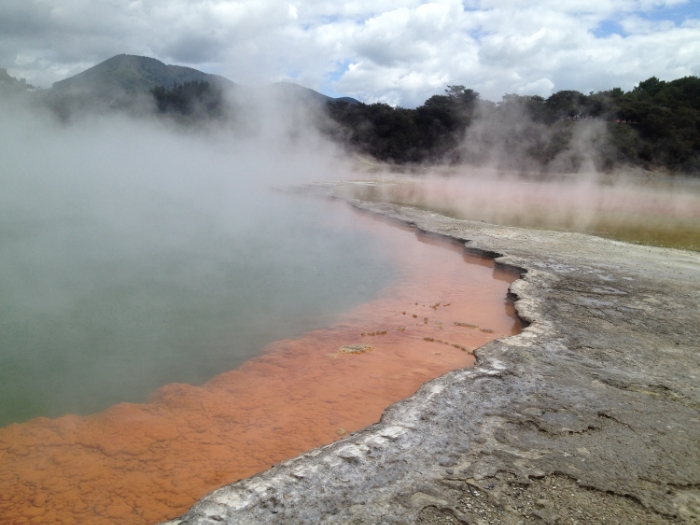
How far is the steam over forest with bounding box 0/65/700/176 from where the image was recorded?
18309 mm

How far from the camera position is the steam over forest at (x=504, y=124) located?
60.1ft

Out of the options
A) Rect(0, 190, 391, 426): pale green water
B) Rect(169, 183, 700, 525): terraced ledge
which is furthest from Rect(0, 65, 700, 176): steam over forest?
Rect(169, 183, 700, 525): terraced ledge

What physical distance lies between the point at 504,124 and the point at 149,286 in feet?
67.6

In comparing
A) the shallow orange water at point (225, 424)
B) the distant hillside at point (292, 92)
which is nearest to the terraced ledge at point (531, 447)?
the shallow orange water at point (225, 424)

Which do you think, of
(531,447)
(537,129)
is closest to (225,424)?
(531,447)

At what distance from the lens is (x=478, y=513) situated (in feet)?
5.01

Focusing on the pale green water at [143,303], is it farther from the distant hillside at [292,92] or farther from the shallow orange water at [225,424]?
the distant hillside at [292,92]

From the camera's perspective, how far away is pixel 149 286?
407 centimetres

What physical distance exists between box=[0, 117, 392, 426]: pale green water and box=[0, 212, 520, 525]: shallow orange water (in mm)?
200

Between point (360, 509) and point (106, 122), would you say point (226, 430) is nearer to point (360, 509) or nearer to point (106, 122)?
point (360, 509)

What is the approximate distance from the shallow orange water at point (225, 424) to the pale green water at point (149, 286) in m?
0.20

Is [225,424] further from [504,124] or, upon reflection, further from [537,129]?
[504,124]

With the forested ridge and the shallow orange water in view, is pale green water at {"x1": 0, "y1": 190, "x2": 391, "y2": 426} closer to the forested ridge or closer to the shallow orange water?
the shallow orange water

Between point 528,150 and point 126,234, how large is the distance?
58.2 ft
